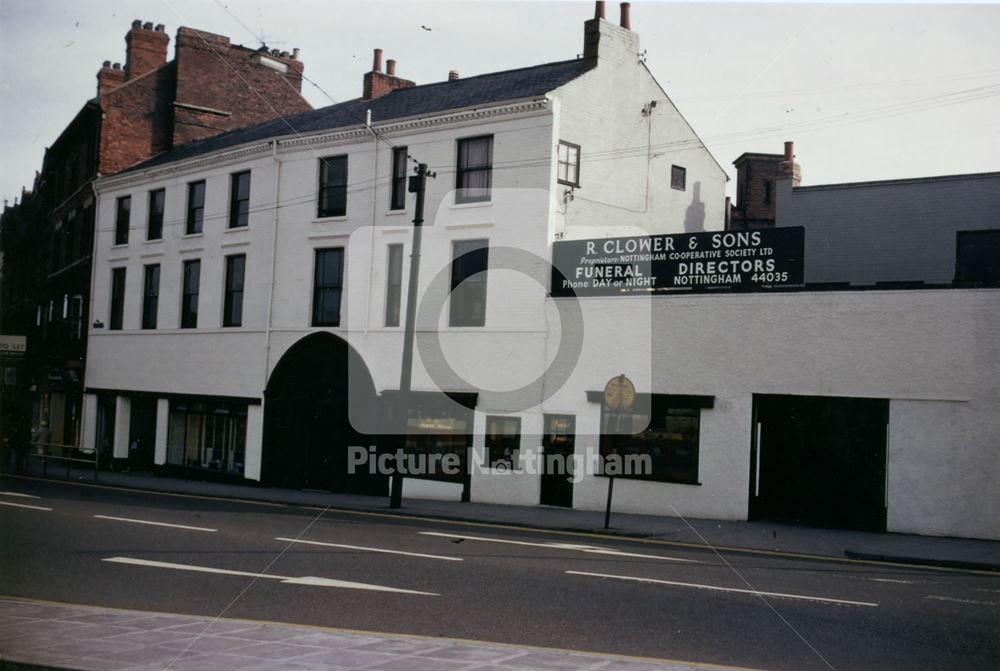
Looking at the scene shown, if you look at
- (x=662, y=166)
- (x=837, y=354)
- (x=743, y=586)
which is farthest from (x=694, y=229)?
(x=743, y=586)

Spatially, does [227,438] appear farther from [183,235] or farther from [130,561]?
[130,561]

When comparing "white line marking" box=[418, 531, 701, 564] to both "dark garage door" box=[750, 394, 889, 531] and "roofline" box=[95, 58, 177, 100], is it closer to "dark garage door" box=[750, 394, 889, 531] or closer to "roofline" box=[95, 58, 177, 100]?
"dark garage door" box=[750, 394, 889, 531]

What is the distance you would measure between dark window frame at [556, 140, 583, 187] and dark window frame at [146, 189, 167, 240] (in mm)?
17072

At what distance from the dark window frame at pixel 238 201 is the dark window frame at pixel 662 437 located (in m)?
15.1

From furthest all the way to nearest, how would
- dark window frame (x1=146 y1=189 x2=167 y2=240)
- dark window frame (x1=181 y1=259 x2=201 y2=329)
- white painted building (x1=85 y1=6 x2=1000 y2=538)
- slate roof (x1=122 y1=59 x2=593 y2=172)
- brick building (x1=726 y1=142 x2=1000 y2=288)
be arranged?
dark window frame (x1=146 y1=189 x2=167 y2=240)
dark window frame (x1=181 y1=259 x2=201 y2=329)
brick building (x1=726 y1=142 x2=1000 y2=288)
slate roof (x1=122 y1=59 x2=593 y2=172)
white painted building (x1=85 y1=6 x2=1000 y2=538)

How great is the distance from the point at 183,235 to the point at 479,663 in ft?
94.1

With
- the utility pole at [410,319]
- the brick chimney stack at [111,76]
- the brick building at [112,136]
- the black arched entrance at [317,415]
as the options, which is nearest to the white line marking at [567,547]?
the utility pole at [410,319]

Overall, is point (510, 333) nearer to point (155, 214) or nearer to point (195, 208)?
point (195, 208)

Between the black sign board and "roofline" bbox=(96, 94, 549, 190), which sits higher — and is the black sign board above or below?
below

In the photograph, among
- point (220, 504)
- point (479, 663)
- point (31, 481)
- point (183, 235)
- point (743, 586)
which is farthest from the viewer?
point (183, 235)

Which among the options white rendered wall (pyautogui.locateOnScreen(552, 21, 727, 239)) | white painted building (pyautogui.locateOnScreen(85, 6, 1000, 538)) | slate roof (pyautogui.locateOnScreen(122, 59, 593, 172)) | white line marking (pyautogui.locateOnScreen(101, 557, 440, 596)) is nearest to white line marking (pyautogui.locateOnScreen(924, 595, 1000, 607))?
white line marking (pyautogui.locateOnScreen(101, 557, 440, 596))

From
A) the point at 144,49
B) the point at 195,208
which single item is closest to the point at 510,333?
the point at 195,208

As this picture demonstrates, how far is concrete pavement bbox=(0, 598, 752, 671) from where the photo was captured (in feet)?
22.6

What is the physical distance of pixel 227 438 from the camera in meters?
30.7
